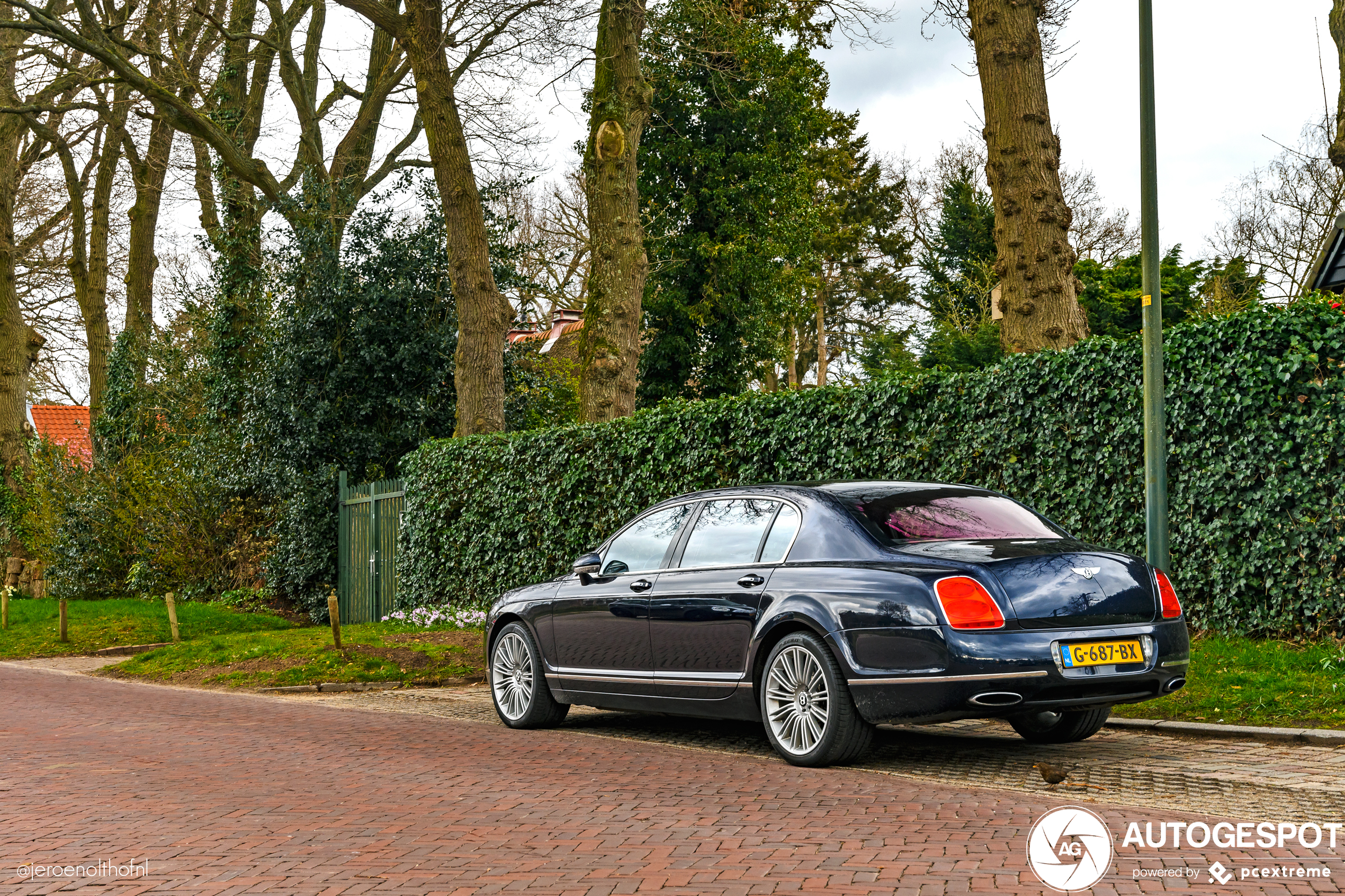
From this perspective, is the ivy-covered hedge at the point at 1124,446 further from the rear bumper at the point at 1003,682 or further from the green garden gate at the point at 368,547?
the green garden gate at the point at 368,547

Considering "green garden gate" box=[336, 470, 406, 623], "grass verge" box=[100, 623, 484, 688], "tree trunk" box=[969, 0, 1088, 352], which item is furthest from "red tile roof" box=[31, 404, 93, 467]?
"tree trunk" box=[969, 0, 1088, 352]

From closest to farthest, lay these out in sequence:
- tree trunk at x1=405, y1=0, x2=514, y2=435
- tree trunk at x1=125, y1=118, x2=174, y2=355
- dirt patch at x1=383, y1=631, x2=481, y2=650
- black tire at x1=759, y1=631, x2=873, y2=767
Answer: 1. black tire at x1=759, y1=631, x2=873, y2=767
2. dirt patch at x1=383, y1=631, x2=481, y2=650
3. tree trunk at x1=405, y1=0, x2=514, y2=435
4. tree trunk at x1=125, y1=118, x2=174, y2=355

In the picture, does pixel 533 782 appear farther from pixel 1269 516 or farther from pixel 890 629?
pixel 1269 516

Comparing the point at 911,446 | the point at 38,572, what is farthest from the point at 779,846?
the point at 38,572

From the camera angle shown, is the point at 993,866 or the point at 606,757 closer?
the point at 993,866

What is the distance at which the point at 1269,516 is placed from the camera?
372 inches

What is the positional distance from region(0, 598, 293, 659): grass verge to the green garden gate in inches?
48.2

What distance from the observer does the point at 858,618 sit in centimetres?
693

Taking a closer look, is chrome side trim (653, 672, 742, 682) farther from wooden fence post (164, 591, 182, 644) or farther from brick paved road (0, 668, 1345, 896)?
wooden fence post (164, 591, 182, 644)

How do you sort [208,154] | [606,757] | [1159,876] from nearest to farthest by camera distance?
[1159,876] → [606,757] → [208,154]

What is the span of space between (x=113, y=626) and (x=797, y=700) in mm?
16273

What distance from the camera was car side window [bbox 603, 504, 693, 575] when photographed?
867 centimetres

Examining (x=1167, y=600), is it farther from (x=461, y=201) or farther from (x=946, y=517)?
(x=461, y=201)

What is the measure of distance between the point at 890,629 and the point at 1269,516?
422 centimetres
